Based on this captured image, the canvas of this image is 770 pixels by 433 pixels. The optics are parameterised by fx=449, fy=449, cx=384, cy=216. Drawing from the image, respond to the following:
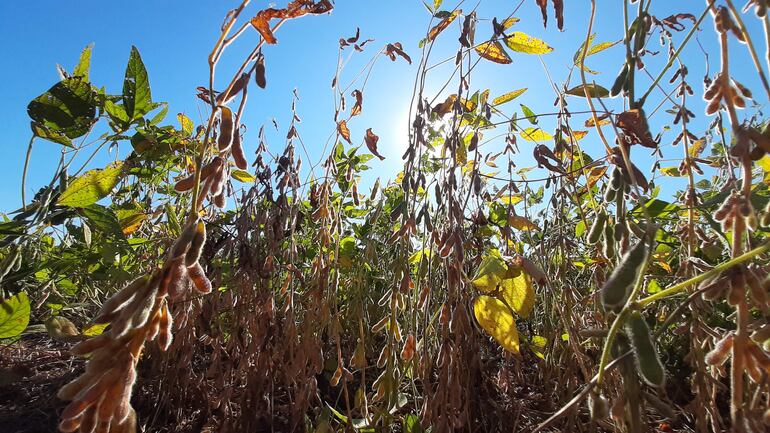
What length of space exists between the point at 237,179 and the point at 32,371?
100 centimetres

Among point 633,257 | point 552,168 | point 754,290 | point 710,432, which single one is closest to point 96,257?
point 552,168

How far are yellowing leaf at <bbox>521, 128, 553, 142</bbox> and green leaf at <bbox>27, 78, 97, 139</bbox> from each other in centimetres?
116

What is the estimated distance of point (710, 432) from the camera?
3.76 ft

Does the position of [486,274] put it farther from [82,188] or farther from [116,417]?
[82,188]

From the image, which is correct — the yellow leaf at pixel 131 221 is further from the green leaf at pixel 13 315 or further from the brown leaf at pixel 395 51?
the brown leaf at pixel 395 51

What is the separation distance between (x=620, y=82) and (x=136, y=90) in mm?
1028

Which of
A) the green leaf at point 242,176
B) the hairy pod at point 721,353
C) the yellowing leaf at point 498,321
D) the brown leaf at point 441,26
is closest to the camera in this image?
the hairy pod at point 721,353

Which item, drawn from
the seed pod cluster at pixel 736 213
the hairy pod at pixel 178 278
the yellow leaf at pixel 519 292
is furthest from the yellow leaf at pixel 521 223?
the hairy pod at pixel 178 278

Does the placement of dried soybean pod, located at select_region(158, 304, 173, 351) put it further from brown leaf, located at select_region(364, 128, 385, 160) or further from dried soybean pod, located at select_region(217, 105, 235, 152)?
brown leaf, located at select_region(364, 128, 385, 160)

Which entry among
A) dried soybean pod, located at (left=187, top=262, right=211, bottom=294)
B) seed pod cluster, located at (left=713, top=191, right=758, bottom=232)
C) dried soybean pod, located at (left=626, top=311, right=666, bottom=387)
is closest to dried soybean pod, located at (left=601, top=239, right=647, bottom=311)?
dried soybean pod, located at (left=626, top=311, right=666, bottom=387)

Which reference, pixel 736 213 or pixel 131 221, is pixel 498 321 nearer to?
pixel 736 213

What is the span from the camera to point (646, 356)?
0.44 metres

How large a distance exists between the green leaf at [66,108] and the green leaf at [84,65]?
0.02m

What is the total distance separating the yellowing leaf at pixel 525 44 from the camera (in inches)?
41.2
